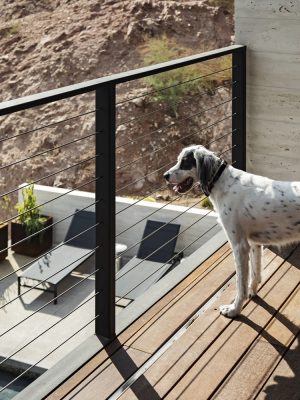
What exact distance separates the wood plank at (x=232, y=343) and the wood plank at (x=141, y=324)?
0.30 metres

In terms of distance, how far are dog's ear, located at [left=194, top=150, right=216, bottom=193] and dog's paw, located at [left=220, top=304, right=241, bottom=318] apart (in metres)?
0.49

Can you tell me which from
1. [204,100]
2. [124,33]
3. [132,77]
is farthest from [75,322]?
[124,33]

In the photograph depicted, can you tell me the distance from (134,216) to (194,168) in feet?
18.6

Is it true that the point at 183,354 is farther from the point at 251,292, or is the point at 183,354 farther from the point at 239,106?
the point at 239,106

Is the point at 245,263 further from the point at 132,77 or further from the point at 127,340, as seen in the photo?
the point at 132,77

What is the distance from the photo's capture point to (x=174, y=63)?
119 inches

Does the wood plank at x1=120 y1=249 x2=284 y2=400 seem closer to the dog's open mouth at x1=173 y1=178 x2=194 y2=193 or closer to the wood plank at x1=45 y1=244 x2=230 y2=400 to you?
the wood plank at x1=45 y1=244 x2=230 y2=400

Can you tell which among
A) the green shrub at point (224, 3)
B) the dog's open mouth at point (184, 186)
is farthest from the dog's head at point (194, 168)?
the green shrub at point (224, 3)

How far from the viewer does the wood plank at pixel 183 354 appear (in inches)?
96.7

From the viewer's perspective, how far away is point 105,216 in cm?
271

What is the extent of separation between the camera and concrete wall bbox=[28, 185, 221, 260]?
8.49m

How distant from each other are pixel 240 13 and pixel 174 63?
1098mm

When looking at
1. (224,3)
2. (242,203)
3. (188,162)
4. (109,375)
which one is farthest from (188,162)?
(224,3)

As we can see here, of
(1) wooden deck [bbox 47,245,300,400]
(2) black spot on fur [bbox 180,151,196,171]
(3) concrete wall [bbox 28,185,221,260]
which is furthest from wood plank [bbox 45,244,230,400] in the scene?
(3) concrete wall [bbox 28,185,221,260]
